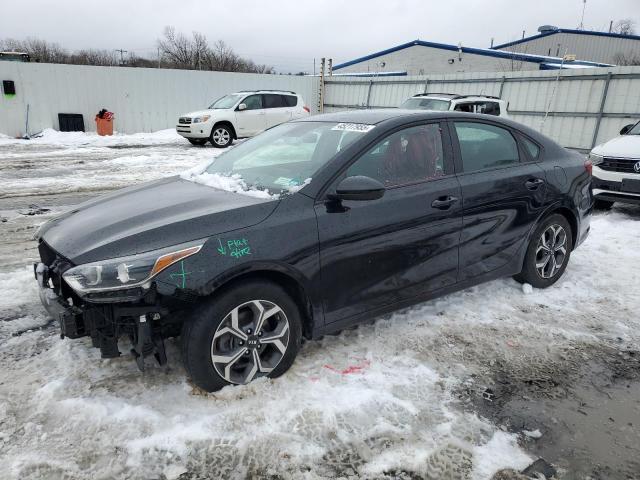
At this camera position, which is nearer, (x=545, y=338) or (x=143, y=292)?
(x=143, y=292)

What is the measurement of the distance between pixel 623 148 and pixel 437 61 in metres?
29.5

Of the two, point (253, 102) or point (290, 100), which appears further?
point (290, 100)

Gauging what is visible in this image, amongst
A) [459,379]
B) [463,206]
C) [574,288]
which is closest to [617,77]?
[574,288]

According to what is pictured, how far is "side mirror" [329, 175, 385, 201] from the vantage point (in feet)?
10.00

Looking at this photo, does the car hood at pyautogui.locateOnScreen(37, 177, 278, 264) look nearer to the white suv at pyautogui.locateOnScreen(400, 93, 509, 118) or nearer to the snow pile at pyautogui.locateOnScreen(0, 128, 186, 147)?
the white suv at pyautogui.locateOnScreen(400, 93, 509, 118)

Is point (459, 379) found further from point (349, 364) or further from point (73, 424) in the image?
point (73, 424)

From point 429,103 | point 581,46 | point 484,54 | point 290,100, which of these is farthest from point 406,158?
point 581,46

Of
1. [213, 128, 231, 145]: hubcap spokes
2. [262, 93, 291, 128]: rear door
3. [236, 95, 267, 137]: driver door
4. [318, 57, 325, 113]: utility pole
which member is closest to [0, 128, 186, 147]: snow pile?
[213, 128, 231, 145]: hubcap spokes

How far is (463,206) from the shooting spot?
3.76 m

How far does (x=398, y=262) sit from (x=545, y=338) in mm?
1361

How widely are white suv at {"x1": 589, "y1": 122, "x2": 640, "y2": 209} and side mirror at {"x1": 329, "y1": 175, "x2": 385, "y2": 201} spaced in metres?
5.72

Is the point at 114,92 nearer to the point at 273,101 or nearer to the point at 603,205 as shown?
the point at 273,101

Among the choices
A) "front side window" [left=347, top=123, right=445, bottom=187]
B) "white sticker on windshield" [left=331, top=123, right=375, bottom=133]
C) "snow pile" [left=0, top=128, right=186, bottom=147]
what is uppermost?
"white sticker on windshield" [left=331, top=123, right=375, bottom=133]

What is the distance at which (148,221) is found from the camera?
9.64 feet
